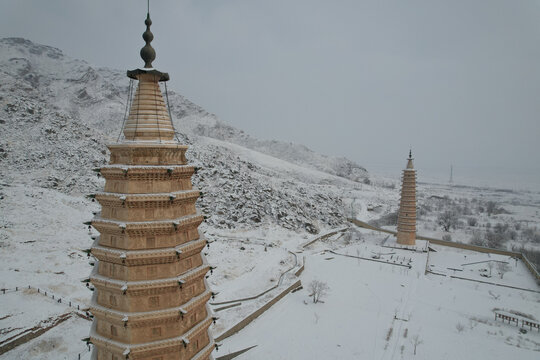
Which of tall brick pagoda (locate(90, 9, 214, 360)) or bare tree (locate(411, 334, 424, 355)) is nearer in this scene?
tall brick pagoda (locate(90, 9, 214, 360))

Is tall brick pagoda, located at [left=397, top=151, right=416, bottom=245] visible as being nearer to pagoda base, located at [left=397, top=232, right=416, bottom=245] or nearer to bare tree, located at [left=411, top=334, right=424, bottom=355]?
pagoda base, located at [left=397, top=232, right=416, bottom=245]

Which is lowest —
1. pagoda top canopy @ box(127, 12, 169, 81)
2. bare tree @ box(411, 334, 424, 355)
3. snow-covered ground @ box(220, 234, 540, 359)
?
snow-covered ground @ box(220, 234, 540, 359)

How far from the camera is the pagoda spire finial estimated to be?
293 inches

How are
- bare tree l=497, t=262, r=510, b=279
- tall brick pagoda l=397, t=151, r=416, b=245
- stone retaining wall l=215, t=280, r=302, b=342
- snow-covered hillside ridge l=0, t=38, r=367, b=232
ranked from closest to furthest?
stone retaining wall l=215, t=280, r=302, b=342 → bare tree l=497, t=262, r=510, b=279 → tall brick pagoda l=397, t=151, r=416, b=245 → snow-covered hillside ridge l=0, t=38, r=367, b=232

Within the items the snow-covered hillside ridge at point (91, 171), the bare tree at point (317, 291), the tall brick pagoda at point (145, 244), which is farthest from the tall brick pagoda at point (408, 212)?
the tall brick pagoda at point (145, 244)

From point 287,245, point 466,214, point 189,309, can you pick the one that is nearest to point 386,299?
point 287,245

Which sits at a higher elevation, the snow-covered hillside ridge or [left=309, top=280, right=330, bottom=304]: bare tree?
the snow-covered hillside ridge

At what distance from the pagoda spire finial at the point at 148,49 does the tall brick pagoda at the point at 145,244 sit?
21mm

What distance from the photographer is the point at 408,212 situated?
120 ft

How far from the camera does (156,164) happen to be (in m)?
7.32

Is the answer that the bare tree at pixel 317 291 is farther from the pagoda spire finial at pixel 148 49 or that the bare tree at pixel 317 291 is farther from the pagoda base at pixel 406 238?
the pagoda spire finial at pixel 148 49

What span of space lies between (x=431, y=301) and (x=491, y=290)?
20.3 ft

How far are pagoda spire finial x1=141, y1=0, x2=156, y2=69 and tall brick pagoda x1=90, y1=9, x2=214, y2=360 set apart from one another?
21mm

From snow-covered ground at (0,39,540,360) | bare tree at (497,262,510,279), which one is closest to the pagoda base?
snow-covered ground at (0,39,540,360)
